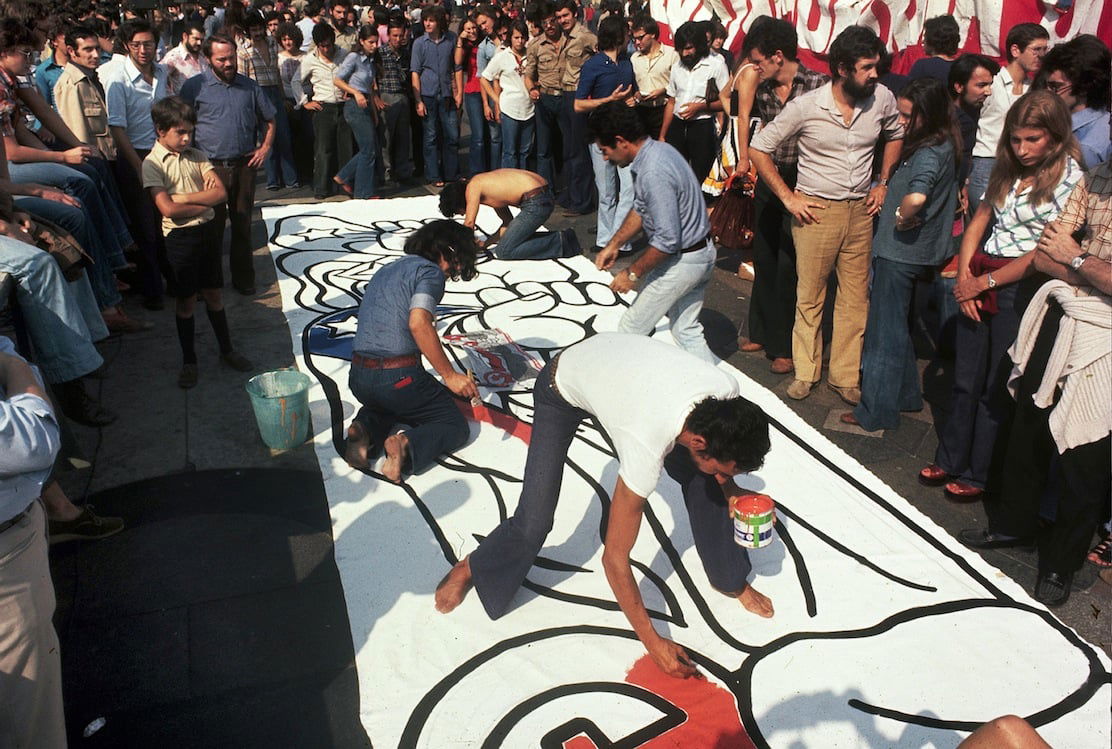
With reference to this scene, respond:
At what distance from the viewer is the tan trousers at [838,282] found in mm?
4422

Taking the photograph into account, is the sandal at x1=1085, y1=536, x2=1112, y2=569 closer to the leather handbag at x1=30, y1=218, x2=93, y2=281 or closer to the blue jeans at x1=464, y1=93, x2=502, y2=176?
the leather handbag at x1=30, y1=218, x2=93, y2=281

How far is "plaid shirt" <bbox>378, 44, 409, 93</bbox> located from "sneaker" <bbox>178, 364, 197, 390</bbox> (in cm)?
495

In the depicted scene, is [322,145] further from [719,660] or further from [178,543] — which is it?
[719,660]

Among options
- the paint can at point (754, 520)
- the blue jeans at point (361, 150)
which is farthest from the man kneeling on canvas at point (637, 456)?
the blue jeans at point (361, 150)

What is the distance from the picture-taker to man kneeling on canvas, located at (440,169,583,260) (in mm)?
6633

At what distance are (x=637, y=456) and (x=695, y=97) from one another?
502 centimetres

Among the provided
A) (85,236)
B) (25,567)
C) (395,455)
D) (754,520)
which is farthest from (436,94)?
(25,567)

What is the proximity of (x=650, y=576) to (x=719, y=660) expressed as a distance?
48 cm

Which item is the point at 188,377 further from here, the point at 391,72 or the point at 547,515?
the point at 391,72

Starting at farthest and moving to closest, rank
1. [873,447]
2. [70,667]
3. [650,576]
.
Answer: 1. [873,447]
2. [650,576]
3. [70,667]

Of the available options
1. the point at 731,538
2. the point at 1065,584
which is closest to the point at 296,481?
the point at 731,538

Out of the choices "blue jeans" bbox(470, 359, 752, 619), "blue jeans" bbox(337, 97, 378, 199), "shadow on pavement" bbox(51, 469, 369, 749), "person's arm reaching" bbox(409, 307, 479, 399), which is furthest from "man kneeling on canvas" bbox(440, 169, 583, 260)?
"blue jeans" bbox(470, 359, 752, 619)

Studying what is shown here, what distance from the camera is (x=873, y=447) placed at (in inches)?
172

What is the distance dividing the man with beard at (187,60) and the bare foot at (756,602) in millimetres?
5747
